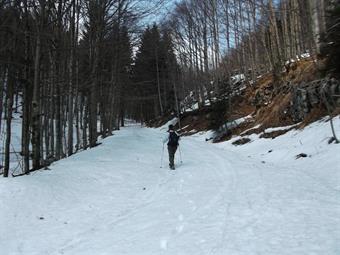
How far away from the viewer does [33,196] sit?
1070 centimetres

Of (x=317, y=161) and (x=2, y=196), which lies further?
(x=317, y=161)

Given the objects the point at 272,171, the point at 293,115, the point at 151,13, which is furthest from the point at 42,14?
the point at 293,115

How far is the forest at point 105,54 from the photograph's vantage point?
580 inches

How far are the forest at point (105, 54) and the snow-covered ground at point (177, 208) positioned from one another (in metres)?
3.33

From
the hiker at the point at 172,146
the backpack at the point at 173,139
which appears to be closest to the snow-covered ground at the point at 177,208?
the hiker at the point at 172,146

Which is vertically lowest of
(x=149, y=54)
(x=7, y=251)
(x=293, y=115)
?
(x=7, y=251)

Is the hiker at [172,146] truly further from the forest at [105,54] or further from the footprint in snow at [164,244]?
the footprint in snow at [164,244]

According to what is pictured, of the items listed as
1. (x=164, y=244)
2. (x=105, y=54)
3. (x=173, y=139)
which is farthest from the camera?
(x=105, y=54)

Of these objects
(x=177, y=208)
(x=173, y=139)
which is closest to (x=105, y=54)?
(x=173, y=139)

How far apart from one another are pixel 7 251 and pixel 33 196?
3.30 meters

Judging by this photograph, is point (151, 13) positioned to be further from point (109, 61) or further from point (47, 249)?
point (47, 249)

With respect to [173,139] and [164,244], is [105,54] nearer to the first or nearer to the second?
[173,139]

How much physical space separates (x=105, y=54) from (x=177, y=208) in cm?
1879

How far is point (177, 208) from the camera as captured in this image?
402 inches
